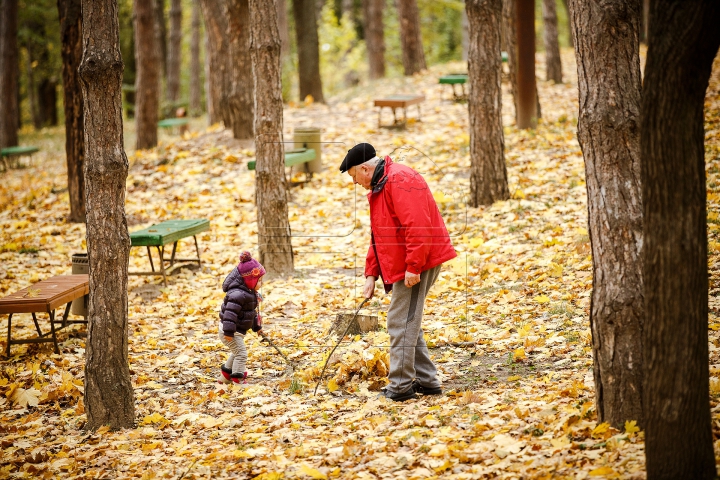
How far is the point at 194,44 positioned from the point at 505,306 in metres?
21.7

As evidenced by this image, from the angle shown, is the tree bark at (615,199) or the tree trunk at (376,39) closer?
the tree bark at (615,199)

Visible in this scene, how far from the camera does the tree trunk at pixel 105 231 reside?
525cm

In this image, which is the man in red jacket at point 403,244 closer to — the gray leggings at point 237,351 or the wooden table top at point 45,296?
the gray leggings at point 237,351

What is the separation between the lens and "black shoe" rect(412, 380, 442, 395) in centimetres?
550

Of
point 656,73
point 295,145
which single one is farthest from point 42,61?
point 656,73

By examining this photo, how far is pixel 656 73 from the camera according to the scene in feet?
10.9

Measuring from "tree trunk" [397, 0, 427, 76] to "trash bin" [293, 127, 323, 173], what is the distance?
917 cm

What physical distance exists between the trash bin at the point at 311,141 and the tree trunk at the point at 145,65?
4.72 m

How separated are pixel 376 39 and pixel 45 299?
60.4 feet

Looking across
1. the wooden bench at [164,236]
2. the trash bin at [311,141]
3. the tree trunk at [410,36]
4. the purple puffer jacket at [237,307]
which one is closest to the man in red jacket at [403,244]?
the purple puffer jacket at [237,307]

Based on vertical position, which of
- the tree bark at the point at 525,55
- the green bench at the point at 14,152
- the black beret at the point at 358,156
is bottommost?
the black beret at the point at 358,156

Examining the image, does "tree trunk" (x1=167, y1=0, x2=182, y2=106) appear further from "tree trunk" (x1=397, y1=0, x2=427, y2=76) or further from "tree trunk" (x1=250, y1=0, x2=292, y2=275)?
"tree trunk" (x1=250, y1=0, x2=292, y2=275)

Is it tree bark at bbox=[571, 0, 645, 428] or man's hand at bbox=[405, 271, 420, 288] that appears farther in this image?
man's hand at bbox=[405, 271, 420, 288]

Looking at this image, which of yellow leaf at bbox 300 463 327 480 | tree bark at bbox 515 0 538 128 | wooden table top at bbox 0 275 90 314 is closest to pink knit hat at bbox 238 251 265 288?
wooden table top at bbox 0 275 90 314
